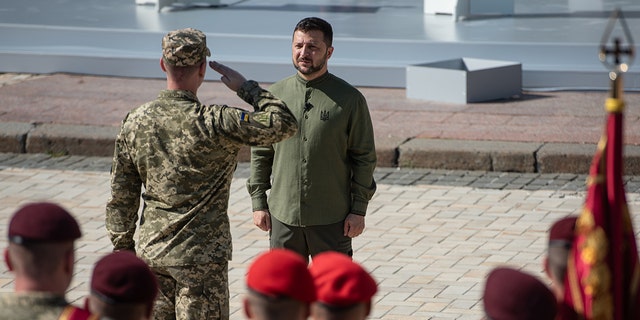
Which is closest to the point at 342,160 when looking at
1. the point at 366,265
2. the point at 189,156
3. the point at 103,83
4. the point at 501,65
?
the point at 189,156

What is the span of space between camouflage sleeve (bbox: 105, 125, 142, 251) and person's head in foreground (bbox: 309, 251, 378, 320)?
195cm

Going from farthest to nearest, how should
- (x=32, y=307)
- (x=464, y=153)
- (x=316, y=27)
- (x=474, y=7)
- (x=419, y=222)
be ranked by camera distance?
(x=474, y=7)
(x=464, y=153)
(x=419, y=222)
(x=316, y=27)
(x=32, y=307)

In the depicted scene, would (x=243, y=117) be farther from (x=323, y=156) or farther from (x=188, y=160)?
(x=323, y=156)

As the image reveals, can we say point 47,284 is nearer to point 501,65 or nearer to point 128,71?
point 501,65

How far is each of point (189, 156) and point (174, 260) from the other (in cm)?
45

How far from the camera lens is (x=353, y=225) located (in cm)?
605

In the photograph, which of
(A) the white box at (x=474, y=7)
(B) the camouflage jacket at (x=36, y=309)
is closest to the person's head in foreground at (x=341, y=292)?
(B) the camouflage jacket at (x=36, y=309)

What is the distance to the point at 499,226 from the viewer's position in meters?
8.80

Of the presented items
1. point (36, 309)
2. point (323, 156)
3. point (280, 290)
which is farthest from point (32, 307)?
point (323, 156)

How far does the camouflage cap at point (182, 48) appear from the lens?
16.9 ft

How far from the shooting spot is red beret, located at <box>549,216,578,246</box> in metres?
3.53

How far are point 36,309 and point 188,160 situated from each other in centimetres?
162

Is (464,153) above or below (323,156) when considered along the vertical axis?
below

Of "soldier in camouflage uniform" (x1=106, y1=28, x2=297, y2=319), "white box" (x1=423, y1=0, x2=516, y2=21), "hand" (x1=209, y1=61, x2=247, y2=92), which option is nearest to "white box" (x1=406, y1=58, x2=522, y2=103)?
"white box" (x1=423, y1=0, x2=516, y2=21)
